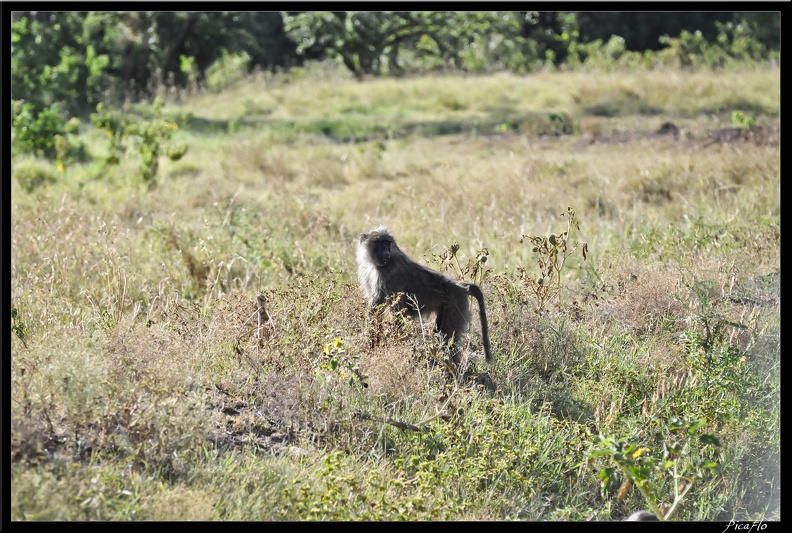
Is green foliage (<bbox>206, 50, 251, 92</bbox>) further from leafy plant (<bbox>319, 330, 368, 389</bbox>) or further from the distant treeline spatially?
leafy plant (<bbox>319, 330, 368, 389</bbox>)

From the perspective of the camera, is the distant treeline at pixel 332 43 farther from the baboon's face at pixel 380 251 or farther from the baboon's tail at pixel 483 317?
the baboon's tail at pixel 483 317

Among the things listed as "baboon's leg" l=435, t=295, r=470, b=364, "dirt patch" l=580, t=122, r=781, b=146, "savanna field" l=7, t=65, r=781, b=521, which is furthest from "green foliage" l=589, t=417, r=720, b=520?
"dirt patch" l=580, t=122, r=781, b=146

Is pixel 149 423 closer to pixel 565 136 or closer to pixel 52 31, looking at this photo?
pixel 565 136

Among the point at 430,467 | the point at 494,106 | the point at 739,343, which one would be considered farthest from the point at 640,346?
the point at 494,106

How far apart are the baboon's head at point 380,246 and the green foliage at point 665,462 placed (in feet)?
5.19

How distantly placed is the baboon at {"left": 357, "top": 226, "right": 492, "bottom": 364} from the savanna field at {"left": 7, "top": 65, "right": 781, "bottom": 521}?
0.58ft

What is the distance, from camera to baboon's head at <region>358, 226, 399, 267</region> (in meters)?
5.14

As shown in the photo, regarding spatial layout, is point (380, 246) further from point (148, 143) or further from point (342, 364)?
point (148, 143)

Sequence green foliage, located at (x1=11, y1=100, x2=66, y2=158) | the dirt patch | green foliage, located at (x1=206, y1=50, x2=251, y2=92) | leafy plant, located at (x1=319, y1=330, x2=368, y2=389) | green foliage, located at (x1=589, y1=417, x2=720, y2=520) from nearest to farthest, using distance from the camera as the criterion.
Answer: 1. green foliage, located at (x1=589, y1=417, x2=720, y2=520)
2. leafy plant, located at (x1=319, y1=330, x2=368, y2=389)
3. green foliage, located at (x1=11, y1=100, x2=66, y2=158)
4. the dirt patch
5. green foliage, located at (x1=206, y1=50, x2=251, y2=92)

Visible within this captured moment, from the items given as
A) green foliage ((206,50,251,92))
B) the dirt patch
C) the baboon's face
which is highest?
the baboon's face

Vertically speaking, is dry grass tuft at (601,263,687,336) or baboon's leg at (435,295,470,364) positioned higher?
baboon's leg at (435,295,470,364)

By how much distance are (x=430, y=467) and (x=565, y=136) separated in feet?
36.3

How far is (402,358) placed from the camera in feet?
15.6
